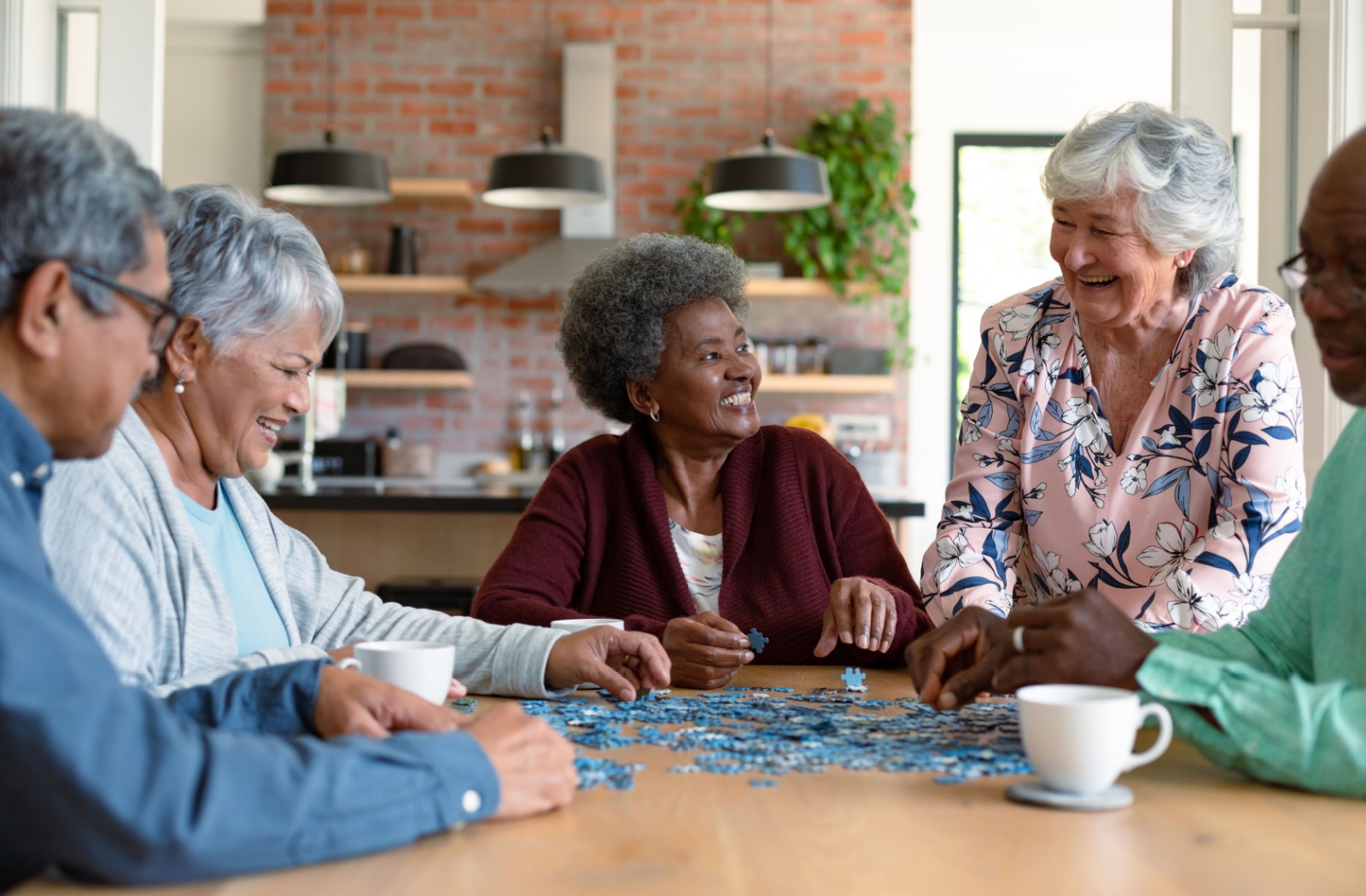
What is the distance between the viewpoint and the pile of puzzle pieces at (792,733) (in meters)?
1.32

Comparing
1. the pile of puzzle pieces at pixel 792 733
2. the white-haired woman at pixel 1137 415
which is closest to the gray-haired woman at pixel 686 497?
the white-haired woman at pixel 1137 415

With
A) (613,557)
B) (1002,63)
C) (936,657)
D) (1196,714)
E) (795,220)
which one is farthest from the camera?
(1002,63)

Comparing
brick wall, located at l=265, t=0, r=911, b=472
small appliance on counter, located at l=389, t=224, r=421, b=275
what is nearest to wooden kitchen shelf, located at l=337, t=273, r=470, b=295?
small appliance on counter, located at l=389, t=224, r=421, b=275

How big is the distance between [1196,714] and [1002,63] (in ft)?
24.1

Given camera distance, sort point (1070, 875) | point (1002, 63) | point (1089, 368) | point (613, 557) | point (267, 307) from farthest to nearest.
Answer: point (1002, 63)
point (613, 557)
point (1089, 368)
point (267, 307)
point (1070, 875)

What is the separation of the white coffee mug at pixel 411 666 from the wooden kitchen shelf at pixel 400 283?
588 cm

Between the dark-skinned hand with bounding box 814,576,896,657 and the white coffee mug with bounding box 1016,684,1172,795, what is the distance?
2.48ft

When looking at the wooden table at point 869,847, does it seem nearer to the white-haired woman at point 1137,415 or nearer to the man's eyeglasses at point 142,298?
the man's eyeglasses at point 142,298

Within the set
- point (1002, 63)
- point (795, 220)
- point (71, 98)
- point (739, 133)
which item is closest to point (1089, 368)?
point (71, 98)

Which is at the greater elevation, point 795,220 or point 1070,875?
point 795,220

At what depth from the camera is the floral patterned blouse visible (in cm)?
189

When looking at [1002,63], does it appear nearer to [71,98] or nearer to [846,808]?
[71,98]

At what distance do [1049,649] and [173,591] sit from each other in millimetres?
1002

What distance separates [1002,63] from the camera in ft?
26.1
